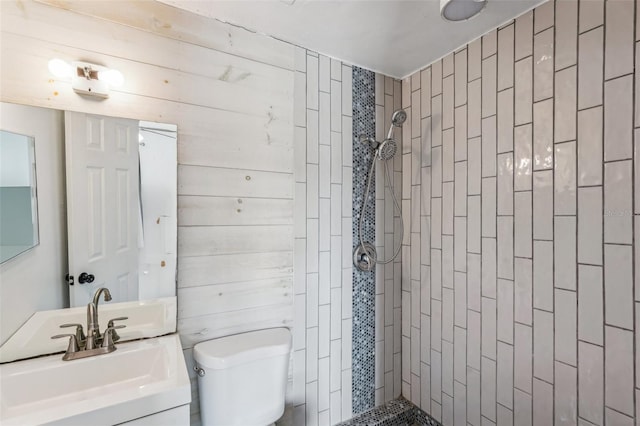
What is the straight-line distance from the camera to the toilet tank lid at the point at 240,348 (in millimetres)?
1317

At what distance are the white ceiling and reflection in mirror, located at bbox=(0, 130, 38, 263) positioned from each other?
0.84m

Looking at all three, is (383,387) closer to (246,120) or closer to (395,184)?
(395,184)

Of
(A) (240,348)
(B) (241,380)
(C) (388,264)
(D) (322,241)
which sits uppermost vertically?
(D) (322,241)

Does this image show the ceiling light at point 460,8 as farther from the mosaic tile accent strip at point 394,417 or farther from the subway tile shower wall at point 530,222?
the mosaic tile accent strip at point 394,417

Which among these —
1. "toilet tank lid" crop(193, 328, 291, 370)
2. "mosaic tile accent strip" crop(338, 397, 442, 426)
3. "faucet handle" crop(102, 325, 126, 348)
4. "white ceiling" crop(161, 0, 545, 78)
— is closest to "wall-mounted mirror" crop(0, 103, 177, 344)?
"faucet handle" crop(102, 325, 126, 348)

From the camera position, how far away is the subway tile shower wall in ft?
3.85

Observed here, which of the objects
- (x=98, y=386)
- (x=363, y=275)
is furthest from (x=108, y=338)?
(x=363, y=275)

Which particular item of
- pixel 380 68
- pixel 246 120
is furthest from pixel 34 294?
pixel 380 68

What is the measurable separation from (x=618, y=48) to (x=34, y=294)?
237 cm

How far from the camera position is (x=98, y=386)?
1154mm

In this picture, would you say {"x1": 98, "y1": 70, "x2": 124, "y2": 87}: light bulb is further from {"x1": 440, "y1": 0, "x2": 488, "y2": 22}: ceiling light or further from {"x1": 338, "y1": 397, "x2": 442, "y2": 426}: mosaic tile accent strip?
{"x1": 338, "y1": 397, "x2": 442, "y2": 426}: mosaic tile accent strip

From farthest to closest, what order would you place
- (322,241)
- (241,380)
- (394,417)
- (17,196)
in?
(394,417), (322,241), (241,380), (17,196)

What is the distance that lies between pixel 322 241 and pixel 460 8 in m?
1.25

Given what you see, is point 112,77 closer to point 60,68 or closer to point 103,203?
point 60,68
